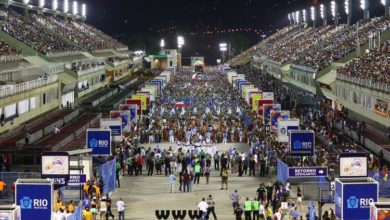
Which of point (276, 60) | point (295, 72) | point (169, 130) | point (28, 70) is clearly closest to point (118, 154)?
point (169, 130)

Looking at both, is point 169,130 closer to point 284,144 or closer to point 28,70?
point 284,144

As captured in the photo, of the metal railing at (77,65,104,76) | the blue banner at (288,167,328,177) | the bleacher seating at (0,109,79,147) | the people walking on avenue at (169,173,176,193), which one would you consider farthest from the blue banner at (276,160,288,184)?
the metal railing at (77,65,104,76)

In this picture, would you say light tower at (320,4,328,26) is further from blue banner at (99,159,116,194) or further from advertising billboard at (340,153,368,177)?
advertising billboard at (340,153,368,177)

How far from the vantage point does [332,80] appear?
252 ft

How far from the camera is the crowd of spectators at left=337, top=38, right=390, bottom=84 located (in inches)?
2301

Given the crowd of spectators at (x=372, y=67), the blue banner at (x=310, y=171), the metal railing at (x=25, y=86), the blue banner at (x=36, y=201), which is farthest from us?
the crowd of spectators at (x=372, y=67)

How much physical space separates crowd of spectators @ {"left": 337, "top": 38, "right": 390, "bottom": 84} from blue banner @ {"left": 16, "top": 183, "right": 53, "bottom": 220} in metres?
33.2

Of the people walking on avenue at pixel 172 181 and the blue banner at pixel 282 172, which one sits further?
the people walking on avenue at pixel 172 181

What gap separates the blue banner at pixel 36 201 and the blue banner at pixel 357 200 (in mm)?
7326

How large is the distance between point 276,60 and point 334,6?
43.5 ft

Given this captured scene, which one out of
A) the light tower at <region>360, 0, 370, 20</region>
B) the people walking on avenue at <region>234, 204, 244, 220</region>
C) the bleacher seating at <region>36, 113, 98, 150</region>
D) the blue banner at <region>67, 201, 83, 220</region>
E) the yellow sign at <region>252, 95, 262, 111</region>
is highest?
the light tower at <region>360, 0, 370, 20</region>

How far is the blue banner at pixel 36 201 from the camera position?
Result: 2361 centimetres

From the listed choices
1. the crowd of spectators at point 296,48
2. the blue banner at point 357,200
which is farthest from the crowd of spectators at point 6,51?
the crowd of spectators at point 296,48

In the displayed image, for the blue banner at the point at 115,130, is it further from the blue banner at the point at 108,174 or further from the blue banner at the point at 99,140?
the blue banner at the point at 108,174
